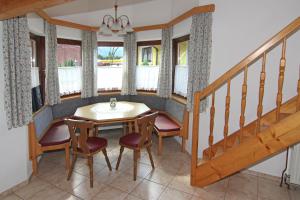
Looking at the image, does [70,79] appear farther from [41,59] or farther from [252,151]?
[252,151]

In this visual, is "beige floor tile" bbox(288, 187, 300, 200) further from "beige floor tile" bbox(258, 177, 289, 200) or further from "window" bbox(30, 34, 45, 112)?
"window" bbox(30, 34, 45, 112)

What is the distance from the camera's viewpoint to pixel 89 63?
4391 millimetres

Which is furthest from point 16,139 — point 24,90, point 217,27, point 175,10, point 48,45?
point 175,10

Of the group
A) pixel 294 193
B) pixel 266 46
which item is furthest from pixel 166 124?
pixel 266 46

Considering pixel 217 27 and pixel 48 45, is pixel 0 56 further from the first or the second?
pixel 217 27

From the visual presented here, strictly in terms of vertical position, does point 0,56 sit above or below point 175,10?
below

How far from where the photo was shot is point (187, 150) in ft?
12.1

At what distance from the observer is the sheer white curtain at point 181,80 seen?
3.89 meters

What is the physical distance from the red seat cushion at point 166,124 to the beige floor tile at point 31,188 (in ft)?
5.92

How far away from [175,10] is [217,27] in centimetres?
128

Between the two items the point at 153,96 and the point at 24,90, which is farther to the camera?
the point at 153,96

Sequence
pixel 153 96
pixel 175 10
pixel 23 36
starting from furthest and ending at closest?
pixel 153 96
pixel 175 10
pixel 23 36

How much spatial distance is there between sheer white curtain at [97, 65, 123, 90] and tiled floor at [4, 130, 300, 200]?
194 cm

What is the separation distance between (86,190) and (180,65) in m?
2.71
